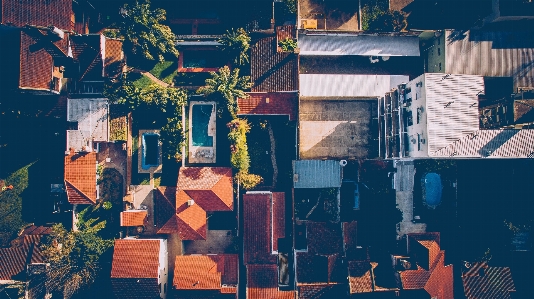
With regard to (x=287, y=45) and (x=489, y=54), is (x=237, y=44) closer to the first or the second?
(x=287, y=45)

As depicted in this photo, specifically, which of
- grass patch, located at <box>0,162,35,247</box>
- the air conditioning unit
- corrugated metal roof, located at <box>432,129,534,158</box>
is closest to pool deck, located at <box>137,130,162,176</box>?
grass patch, located at <box>0,162,35,247</box>

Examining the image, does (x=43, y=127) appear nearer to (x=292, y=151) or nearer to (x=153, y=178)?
(x=153, y=178)

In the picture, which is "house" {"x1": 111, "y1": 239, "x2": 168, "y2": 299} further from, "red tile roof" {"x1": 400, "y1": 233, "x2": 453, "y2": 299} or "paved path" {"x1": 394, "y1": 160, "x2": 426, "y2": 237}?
"paved path" {"x1": 394, "y1": 160, "x2": 426, "y2": 237}

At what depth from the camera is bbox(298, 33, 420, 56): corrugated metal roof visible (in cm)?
4131

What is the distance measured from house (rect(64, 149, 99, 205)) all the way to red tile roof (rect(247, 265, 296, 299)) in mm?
18595

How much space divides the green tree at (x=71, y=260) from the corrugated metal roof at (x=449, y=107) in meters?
35.2

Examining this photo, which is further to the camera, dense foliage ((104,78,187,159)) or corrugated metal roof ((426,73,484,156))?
dense foliage ((104,78,187,159))

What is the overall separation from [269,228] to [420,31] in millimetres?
26550

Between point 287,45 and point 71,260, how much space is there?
3249 centimetres

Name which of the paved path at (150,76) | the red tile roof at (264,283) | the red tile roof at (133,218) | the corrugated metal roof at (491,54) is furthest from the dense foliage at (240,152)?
the corrugated metal roof at (491,54)

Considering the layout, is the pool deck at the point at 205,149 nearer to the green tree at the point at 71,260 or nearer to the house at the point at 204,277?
the house at the point at 204,277

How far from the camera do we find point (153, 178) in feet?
138

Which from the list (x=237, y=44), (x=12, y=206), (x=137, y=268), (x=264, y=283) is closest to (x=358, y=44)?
(x=237, y=44)

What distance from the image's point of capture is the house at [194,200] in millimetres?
38812
